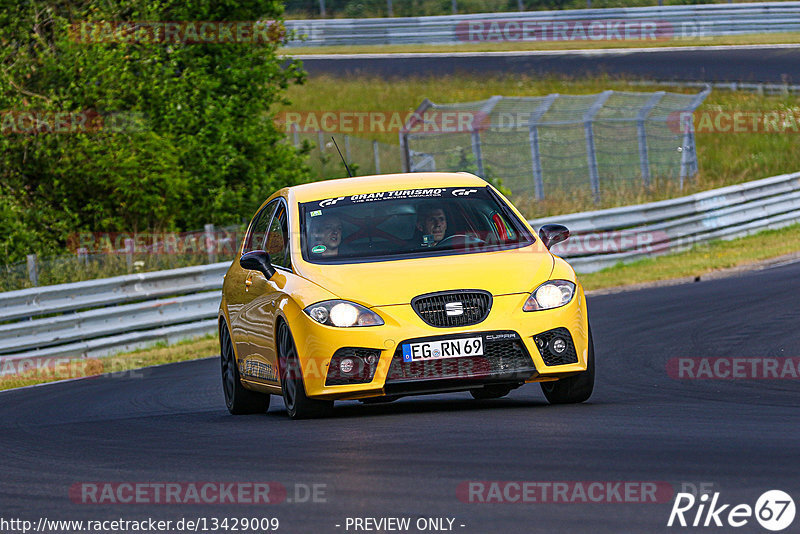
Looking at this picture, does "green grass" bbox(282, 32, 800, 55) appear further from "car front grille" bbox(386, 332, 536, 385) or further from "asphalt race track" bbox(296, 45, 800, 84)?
"car front grille" bbox(386, 332, 536, 385)

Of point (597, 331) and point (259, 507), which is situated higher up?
point (259, 507)

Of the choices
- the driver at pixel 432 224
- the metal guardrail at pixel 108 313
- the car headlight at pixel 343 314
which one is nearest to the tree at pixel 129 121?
the metal guardrail at pixel 108 313

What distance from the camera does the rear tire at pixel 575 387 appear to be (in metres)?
8.65

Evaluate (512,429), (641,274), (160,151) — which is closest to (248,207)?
(160,151)

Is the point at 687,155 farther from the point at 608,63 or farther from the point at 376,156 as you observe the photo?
the point at 608,63

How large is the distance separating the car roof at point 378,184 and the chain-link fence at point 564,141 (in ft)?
46.4

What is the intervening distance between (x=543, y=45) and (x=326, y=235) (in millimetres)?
35575

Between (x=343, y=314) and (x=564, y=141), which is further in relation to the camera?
(x=564, y=141)

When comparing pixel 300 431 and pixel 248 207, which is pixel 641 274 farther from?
pixel 300 431

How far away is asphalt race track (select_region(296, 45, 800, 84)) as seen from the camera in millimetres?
36344

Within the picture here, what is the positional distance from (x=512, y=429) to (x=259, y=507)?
204 cm

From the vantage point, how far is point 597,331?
14656 millimetres

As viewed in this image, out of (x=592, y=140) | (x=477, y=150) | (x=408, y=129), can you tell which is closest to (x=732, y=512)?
(x=408, y=129)

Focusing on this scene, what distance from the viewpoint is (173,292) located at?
18516mm
